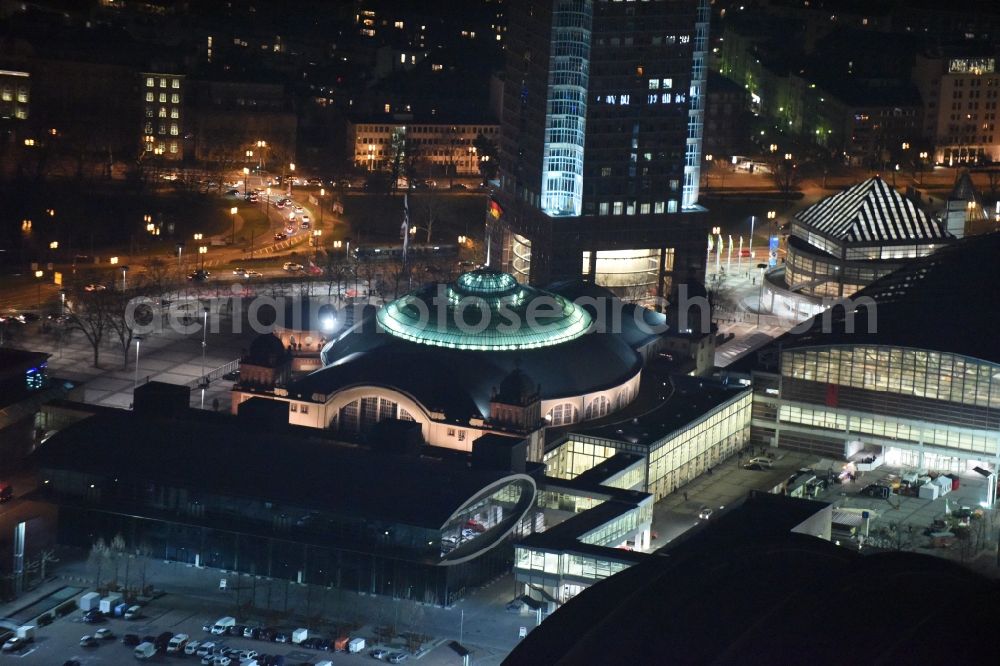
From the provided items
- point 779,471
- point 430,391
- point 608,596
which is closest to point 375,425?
point 430,391

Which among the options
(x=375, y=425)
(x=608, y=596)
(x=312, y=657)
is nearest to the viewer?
(x=608, y=596)

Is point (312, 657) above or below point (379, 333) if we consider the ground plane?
below

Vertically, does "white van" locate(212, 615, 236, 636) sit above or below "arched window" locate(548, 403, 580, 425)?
below

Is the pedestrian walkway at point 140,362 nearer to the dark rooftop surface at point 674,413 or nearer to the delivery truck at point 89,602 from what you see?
the dark rooftop surface at point 674,413

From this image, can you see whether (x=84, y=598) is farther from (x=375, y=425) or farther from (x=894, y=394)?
(x=894, y=394)

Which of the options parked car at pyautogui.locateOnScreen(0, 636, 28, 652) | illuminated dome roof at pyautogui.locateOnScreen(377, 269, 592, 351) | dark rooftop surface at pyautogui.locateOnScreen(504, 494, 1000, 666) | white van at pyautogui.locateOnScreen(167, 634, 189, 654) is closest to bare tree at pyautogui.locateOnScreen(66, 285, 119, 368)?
illuminated dome roof at pyautogui.locateOnScreen(377, 269, 592, 351)

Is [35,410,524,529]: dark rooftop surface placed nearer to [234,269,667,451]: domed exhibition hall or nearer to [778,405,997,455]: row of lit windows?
[234,269,667,451]: domed exhibition hall
